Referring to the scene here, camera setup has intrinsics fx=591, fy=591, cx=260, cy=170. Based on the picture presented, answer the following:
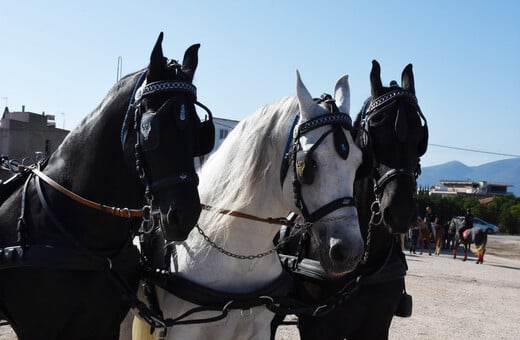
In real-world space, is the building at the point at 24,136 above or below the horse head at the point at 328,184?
above

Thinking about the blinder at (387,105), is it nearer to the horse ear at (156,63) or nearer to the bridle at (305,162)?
the bridle at (305,162)

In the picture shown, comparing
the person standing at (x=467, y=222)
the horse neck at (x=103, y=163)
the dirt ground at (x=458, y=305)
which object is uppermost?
the horse neck at (x=103, y=163)

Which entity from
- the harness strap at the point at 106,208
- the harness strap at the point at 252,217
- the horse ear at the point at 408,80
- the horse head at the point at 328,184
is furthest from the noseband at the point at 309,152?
the horse ear at the point at 408,80

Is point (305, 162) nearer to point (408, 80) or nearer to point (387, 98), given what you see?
point (387, 98)

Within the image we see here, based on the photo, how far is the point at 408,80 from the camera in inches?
184

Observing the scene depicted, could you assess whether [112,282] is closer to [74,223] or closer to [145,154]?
[74,223]

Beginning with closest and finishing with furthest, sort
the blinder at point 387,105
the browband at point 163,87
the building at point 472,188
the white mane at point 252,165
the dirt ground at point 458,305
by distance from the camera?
the browband at point 163,87, the white mane at point 252,165, the blinder at point 387,105, the dirt ground at point 458,305, the building at point 472,188

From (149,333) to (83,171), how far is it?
1.23 m

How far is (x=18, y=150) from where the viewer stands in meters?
30.0

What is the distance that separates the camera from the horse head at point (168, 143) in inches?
114

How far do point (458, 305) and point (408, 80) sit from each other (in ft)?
25.8

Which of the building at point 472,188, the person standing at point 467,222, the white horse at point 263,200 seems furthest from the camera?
the building at point 472,188

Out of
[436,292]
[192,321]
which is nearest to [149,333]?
[192,321]

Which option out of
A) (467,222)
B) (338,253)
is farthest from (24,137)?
(338,253)
